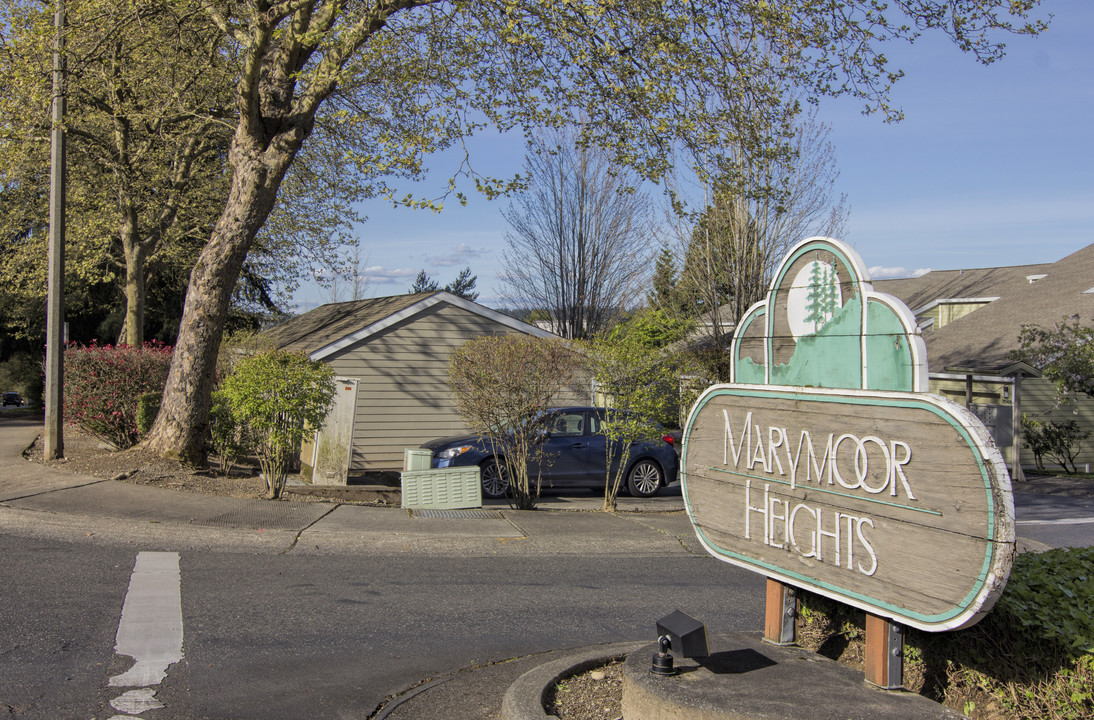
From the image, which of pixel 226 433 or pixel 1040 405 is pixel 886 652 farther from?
pixel 1040 405

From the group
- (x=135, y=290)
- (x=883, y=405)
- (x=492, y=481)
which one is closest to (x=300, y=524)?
(x=492, y=481)

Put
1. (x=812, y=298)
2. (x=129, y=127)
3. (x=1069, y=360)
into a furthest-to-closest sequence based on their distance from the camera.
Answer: (x=129, y=127), (x=1069, y=360), (x=812, y=298)

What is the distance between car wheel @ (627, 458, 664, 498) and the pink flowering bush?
27.4 ft

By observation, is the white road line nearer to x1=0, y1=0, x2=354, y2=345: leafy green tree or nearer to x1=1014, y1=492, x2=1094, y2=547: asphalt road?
x1=0, y1=0, x2=354, y2=345: leafy green tree

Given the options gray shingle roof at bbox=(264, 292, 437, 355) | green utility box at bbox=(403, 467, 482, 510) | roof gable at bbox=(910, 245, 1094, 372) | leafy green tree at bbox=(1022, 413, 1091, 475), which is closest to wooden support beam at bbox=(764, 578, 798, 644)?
green utility box at bbox=(403, 467, 482, 510)

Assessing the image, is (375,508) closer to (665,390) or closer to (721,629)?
(665,390)

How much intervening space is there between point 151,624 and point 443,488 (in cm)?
553

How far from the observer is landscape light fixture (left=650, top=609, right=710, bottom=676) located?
3.95m

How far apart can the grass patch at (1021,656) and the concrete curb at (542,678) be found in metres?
1.63

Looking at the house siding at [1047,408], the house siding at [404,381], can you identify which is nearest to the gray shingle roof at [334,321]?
the house siding at [404,381]

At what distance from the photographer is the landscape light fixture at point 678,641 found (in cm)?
395

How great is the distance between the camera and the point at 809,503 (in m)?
4.06

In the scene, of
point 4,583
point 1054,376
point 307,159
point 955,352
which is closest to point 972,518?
point 4,583

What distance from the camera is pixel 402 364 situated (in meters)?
16.4
